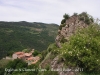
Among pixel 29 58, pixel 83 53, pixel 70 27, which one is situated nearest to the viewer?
pixel 83 53

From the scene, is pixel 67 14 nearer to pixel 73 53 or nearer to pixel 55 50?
pixel 55 50

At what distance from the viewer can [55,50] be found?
2281 centimetres

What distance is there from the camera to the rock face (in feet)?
79.9

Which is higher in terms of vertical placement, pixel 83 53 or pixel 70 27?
pixel 70 27

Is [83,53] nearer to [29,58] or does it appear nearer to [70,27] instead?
[70,27]

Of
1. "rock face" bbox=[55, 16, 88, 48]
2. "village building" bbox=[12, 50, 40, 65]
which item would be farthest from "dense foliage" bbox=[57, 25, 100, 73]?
"village building" bbox=[12, 50, 40, 65]

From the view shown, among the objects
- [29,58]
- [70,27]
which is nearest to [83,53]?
[70,27]

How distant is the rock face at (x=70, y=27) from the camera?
79.9 ft

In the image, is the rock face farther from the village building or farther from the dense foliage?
the village building

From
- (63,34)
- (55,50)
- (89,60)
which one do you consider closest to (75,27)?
(63,34)

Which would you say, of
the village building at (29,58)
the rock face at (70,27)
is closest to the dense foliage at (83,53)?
the rock face at (70,27)

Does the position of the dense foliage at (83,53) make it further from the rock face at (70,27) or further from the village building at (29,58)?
the village building at (29,58)

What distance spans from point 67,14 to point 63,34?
318 centimetres

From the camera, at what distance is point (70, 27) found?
2486cm
